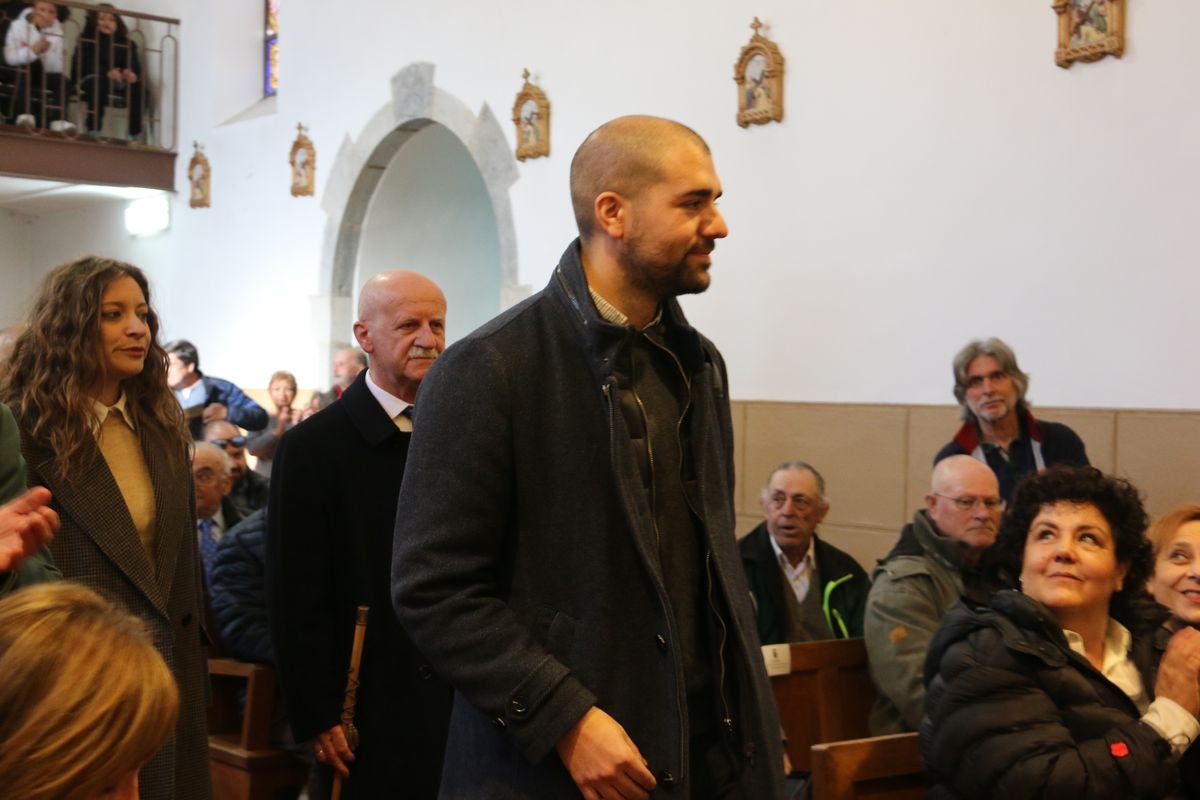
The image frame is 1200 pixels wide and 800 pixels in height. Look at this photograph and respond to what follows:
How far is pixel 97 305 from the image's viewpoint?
2783 mm

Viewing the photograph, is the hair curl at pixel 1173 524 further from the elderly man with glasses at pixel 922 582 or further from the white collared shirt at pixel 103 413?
the white collared shirt at pixel 103 413

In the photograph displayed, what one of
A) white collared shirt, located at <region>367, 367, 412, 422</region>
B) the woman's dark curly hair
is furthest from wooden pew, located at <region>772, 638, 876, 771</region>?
white collared shirt, located at <region>367, 367, 412, 422</region>

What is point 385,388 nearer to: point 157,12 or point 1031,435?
point 1031,435

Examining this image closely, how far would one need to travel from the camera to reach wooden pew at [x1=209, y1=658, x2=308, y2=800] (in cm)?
417

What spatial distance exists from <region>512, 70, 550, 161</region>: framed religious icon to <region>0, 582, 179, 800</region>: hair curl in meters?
7.09

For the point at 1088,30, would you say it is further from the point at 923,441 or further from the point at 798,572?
the point at 798,572

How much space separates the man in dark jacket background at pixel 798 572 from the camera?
15.4ft

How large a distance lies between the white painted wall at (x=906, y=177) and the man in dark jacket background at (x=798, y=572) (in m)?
1.32

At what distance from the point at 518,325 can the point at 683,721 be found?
1.96 ft

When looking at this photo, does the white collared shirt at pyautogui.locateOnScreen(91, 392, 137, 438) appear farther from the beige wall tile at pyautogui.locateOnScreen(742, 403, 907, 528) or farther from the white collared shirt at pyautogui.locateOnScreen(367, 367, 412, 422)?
the beige wall tile at pyautogui.locateOnScreen(742, 403, 907, 528)

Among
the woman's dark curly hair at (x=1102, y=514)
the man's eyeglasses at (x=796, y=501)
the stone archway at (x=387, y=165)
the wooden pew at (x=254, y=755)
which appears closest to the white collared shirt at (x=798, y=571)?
the man's eyeglasses at (x=796, y=501)

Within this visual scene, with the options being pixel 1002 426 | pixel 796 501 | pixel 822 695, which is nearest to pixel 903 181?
pixel 1002 426

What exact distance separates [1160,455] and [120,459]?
382 cm

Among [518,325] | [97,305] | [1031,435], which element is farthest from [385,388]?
[1031,435]
